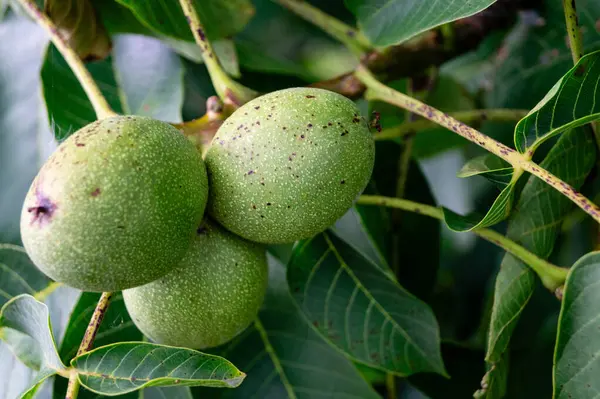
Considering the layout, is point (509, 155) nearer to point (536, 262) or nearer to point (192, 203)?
point (536, 262)

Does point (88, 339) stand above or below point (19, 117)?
below

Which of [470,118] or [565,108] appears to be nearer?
[565,108]

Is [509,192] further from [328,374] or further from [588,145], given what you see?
[328,374]

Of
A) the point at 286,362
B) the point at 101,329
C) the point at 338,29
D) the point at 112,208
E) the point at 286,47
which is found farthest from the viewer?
the point at 286,47

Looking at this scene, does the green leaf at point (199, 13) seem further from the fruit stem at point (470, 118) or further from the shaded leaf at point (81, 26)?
the fruit stem at point (470, 118)

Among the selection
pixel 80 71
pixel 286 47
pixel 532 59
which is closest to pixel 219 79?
pixel 80 71

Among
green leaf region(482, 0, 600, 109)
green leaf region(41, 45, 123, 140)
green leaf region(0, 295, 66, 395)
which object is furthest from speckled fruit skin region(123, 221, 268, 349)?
green leaf region(482, 0, 600, 109)

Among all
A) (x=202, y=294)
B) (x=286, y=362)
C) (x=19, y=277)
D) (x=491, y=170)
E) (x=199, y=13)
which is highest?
(x=199, y=13)

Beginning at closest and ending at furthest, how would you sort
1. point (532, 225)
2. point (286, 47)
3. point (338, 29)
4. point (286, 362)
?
1. point (532, 225)
2. point (286, 362)
3. point (338, 29)
4. point (286, 47)
